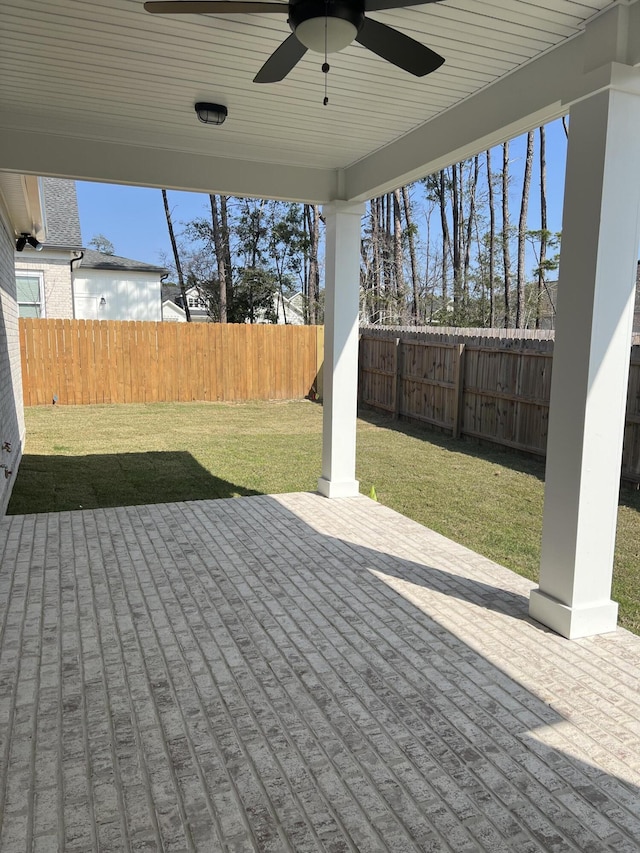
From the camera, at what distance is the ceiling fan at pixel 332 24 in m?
2.35

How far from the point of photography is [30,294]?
15.2 metres

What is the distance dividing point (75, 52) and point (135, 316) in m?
18.9

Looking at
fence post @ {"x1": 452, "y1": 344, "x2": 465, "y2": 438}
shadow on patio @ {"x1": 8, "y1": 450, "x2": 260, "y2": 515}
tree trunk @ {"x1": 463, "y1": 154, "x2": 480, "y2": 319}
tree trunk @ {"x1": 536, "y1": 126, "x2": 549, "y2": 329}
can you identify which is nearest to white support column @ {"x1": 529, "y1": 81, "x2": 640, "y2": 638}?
shadow on patio @ {"x1": 8, "y1": 450, "x2": 260, "y2": 515}

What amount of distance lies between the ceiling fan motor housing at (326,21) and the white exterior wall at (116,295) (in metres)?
18.9

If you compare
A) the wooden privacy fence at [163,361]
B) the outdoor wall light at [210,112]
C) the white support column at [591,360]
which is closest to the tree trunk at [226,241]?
the wooden privacy fence at [163,361]

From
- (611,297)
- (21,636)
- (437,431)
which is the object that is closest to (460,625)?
(611,297)

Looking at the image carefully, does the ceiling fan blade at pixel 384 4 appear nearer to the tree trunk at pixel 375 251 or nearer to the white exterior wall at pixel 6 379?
the white exterior wall at pixel 6 379

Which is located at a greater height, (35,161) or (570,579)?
(35,161)

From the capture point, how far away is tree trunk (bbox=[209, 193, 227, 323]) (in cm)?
2036

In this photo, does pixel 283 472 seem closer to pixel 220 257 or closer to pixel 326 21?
pixel 326 21

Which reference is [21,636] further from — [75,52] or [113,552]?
[75,52]

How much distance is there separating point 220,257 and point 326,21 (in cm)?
1895

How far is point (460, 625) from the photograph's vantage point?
354 cm

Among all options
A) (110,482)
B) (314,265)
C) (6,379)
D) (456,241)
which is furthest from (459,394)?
(456,241)
